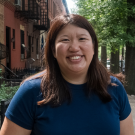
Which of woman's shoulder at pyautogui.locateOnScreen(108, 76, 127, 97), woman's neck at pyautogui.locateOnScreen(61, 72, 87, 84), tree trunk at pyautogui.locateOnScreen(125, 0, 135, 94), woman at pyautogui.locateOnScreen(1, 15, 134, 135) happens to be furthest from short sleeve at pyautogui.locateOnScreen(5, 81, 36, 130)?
tree trunk at pyautogui.locateOnScreen(125, 0, 135, 94)

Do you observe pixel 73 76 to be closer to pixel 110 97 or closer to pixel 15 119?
pixel 110 97

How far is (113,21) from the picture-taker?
413 inches

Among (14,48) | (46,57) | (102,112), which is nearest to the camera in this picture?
(102,112)

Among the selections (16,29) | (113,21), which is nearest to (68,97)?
(113,21)

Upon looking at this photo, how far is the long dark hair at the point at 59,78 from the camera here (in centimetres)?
171

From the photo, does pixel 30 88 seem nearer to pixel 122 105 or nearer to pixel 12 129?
pixel 12 129

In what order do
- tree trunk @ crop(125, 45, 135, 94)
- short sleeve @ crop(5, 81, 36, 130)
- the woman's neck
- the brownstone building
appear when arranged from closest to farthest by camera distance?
short sleeve @ crop(5, 81, 36, 130) → the woman's neck → tree trunk @ crop(125, 45, 135, 94) → the brownstone building

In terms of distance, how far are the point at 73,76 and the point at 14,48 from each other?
498 inches

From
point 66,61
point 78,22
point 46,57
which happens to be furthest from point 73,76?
point 78,22

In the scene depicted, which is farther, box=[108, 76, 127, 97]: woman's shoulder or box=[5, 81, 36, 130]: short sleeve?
box=[108, 76, 127, 97]: woman's shoulder

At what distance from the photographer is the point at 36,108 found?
64.6 inches

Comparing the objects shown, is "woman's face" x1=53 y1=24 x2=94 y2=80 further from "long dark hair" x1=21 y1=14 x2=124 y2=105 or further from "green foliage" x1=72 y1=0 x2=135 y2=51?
"green foliage" x1=72 y1=0 x2=135 y2=51

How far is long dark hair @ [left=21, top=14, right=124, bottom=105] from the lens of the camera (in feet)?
5.62

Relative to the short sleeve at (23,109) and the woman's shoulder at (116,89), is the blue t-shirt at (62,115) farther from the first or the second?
the woman's shoulder at (116,89)
